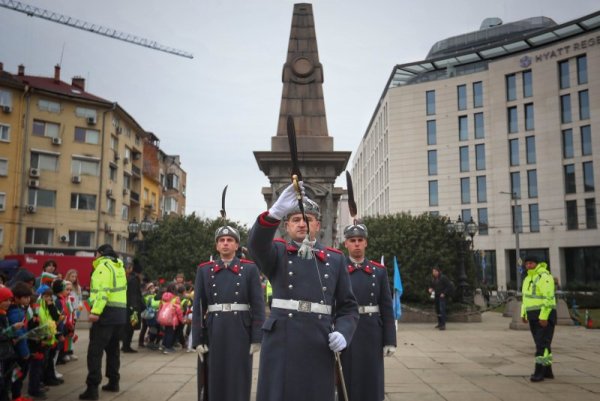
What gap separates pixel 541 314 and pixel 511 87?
5096cm

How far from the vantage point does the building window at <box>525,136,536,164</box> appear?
53619 millimetres

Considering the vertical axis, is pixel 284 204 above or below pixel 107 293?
above

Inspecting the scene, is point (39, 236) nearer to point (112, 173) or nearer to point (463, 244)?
point (112, 173)

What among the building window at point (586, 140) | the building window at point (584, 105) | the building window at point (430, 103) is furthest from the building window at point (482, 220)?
the building window at point (584, 105)

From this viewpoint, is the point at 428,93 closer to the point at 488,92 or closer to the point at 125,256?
the point at 488,92

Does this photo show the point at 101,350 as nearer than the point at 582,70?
Yes

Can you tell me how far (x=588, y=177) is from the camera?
1961 inches

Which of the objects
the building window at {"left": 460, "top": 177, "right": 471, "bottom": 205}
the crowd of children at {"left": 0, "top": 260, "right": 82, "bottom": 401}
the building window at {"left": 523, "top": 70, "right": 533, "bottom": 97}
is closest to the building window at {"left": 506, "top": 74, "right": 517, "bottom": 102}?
the building window at {"left": 523, "top": 70, "right": 533, "bottom": 97}

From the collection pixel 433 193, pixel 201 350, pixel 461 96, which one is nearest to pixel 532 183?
pixel 433 193

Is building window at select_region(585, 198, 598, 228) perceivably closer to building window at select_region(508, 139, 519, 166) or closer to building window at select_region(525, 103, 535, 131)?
building window at select_region(508, 139, 519, 166)

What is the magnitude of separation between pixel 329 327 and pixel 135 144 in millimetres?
53970

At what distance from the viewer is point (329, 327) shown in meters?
4.27

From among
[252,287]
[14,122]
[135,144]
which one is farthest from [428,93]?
[252,287]

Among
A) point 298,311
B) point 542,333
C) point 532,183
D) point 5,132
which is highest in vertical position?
point 5,132
